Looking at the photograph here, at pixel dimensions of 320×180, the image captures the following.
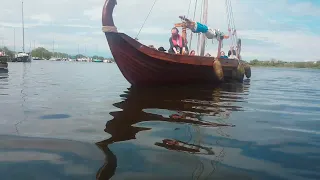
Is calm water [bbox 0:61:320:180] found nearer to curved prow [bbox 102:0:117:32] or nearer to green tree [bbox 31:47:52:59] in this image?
curved prow [bbox 102:0:117:32]

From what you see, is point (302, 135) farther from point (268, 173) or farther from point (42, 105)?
point (42, 105)

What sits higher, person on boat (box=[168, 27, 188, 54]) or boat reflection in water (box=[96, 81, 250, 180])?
person on boat (box=[168, 27, 188, 54])

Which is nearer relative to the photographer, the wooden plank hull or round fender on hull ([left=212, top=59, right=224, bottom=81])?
the wooden plank hull

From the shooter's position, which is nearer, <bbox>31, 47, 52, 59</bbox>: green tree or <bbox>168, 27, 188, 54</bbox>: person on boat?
<bbox>168, 27, 188, 54</bbox>: person on boat

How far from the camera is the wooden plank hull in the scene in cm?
978

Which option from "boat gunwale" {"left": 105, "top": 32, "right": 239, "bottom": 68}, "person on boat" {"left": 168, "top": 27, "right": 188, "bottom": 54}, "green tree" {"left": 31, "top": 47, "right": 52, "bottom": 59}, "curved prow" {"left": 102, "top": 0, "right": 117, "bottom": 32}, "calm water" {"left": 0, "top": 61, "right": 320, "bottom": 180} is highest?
"green tree" {"left": 31, "top": 47, "right": 52, "bottom": 59}

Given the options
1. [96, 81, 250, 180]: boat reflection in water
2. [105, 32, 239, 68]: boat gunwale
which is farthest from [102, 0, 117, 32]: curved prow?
[96, 81, 250, 180]: boat reflection in water

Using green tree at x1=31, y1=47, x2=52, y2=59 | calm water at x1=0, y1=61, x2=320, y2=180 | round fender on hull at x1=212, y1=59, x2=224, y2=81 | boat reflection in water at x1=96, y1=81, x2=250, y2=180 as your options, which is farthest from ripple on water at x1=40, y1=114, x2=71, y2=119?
green tree at x1=31, y1=47, x2=52, y2=59

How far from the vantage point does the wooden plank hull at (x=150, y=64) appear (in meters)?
9.78

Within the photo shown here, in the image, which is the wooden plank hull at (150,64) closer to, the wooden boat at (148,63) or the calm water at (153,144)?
the wooden boat at (148,63)

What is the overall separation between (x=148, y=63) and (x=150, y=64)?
0.09 meters

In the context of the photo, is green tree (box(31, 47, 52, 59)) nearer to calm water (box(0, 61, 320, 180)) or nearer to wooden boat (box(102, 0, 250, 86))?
wooden boat (box(102, 0, 250, 86))

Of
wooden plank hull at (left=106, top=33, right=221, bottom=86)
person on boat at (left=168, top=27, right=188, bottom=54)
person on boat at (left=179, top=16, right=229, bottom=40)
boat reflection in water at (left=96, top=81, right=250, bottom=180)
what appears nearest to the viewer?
boat reflection in water at (left=96, top=81, right=250, bottom=180)

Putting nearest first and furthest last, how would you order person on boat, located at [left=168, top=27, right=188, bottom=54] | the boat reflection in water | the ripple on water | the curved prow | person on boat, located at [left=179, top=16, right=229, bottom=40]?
the boat reflection in water → the ripple on water → the curved prow → person on boat, located at [left=168, top=27, right=188, bottom=54] → person on boat, located at [left=179, top=16, right=229, bottom=40]
